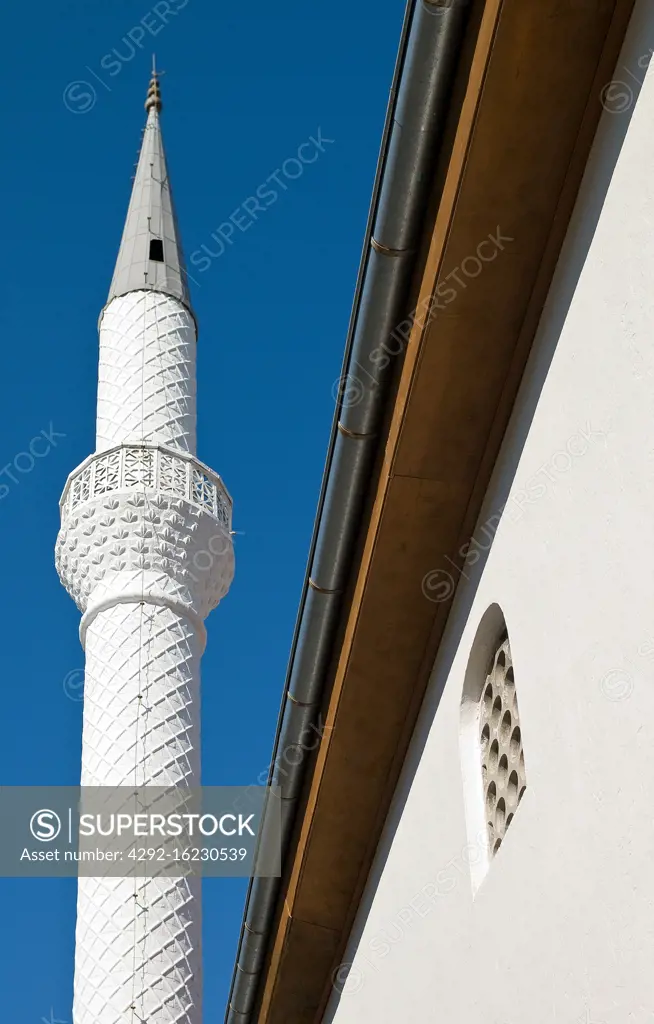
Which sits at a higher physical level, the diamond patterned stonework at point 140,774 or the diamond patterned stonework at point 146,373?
the diamond patterned stonework at point 146,373

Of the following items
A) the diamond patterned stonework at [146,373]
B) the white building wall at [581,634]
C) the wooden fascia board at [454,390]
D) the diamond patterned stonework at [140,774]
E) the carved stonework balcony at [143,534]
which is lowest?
the white building wall at [581,634]

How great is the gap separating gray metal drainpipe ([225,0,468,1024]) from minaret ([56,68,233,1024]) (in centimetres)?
441

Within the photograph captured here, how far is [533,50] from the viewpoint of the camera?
3.07 metres

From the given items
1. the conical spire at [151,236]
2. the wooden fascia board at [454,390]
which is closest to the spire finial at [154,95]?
the conical spire at [151,236]

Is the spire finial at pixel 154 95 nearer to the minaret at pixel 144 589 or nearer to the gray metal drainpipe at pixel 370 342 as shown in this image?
the minaret at pixel 144 589

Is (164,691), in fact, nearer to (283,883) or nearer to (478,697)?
(283,883)

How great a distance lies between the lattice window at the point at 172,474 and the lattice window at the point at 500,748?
7343 mm

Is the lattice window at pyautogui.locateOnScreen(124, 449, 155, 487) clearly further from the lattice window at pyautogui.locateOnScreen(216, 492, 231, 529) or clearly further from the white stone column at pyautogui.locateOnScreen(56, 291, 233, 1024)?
the lattice window at pyautogui.locateOnScreen(216, 492, 231, 529)

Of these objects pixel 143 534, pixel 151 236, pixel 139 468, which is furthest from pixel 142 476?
pixel 151 236

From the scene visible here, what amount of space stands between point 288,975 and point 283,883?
52cm

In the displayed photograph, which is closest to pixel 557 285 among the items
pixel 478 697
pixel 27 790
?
pixel 478 697

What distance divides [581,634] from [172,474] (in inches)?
333

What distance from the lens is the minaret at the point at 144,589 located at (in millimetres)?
9016

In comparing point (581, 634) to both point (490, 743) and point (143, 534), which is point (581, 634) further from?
point (143, 534)
